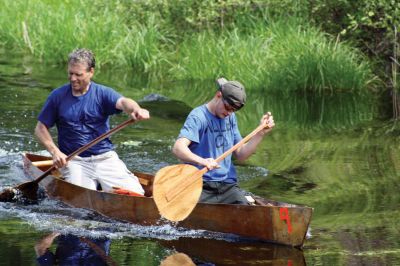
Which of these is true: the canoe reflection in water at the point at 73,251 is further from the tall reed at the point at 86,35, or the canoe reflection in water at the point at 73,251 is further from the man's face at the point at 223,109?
the tall reed at the point at 86,35

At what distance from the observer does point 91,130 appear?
32.6 ft

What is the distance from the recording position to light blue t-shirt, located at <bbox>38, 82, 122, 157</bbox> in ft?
32.2

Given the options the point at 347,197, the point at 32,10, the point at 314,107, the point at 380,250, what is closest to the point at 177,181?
the point at 380,250

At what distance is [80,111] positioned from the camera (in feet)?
32.2

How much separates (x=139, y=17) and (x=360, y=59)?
464 centimetres

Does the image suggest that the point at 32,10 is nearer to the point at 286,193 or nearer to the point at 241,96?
the point at 286,193

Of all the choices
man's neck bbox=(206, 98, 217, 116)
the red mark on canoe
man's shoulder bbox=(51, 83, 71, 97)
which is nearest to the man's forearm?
man's shoulder bbox=(51, 83, 71, 97)

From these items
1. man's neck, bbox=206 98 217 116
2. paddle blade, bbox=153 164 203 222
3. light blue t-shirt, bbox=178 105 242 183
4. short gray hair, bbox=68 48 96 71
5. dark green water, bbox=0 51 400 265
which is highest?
short gray hair, bbox=68 48 96 71

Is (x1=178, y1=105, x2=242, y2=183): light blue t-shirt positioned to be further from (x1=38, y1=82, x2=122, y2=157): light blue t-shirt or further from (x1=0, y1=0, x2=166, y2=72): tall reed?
(x1=0, y1=0, x2=166, y2=72): tall reed

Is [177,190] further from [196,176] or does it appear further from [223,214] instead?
[223,214]

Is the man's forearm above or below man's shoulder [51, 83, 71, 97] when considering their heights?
below

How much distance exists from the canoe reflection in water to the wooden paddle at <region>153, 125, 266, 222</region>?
0.58m

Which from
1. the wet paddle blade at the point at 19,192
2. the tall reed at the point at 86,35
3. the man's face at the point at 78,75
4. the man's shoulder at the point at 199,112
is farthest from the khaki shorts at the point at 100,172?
the tall reed at the point at 86,35

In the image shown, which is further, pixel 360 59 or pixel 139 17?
pixel 139 17
